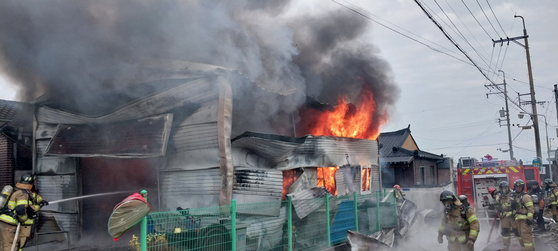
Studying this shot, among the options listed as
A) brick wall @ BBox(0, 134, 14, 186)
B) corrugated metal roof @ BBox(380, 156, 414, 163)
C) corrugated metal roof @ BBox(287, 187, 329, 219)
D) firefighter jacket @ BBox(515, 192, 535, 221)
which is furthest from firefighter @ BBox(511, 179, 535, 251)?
corrugated metal roof @ BBox(380, 156, 414, 163)

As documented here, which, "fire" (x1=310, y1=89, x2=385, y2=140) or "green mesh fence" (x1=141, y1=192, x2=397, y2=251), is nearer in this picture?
"green mesh fence" (x1=141, y1=192, x2=397, y2=251)

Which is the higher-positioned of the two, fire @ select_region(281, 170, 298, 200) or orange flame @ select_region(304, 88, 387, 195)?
orange flame @ select_region(304, 88, 387, 195)

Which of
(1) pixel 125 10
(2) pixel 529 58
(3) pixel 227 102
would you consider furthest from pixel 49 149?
(2) pixel 529 58

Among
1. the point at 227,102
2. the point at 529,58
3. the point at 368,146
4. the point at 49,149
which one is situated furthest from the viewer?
the point at 529,58

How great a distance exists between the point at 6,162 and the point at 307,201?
8823mm

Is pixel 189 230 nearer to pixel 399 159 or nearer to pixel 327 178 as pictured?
pixel 327 178

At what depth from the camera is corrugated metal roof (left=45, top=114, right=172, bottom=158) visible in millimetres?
7836

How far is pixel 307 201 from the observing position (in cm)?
807

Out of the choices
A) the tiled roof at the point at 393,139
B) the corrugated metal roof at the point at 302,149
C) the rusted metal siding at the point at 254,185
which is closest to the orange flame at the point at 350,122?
the corrugated metal roof at the point at 302,149

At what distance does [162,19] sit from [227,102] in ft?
9.03

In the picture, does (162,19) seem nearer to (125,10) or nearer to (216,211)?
(125,10)

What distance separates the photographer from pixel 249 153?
29.6ft

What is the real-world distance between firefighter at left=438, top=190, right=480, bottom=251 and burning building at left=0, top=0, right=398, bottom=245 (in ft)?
10.7

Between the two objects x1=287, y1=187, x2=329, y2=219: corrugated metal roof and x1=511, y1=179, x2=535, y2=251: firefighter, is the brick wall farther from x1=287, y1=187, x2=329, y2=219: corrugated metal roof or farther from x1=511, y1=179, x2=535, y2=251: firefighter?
x1=511, y1=179, x2=535, y2=251: firefighter
